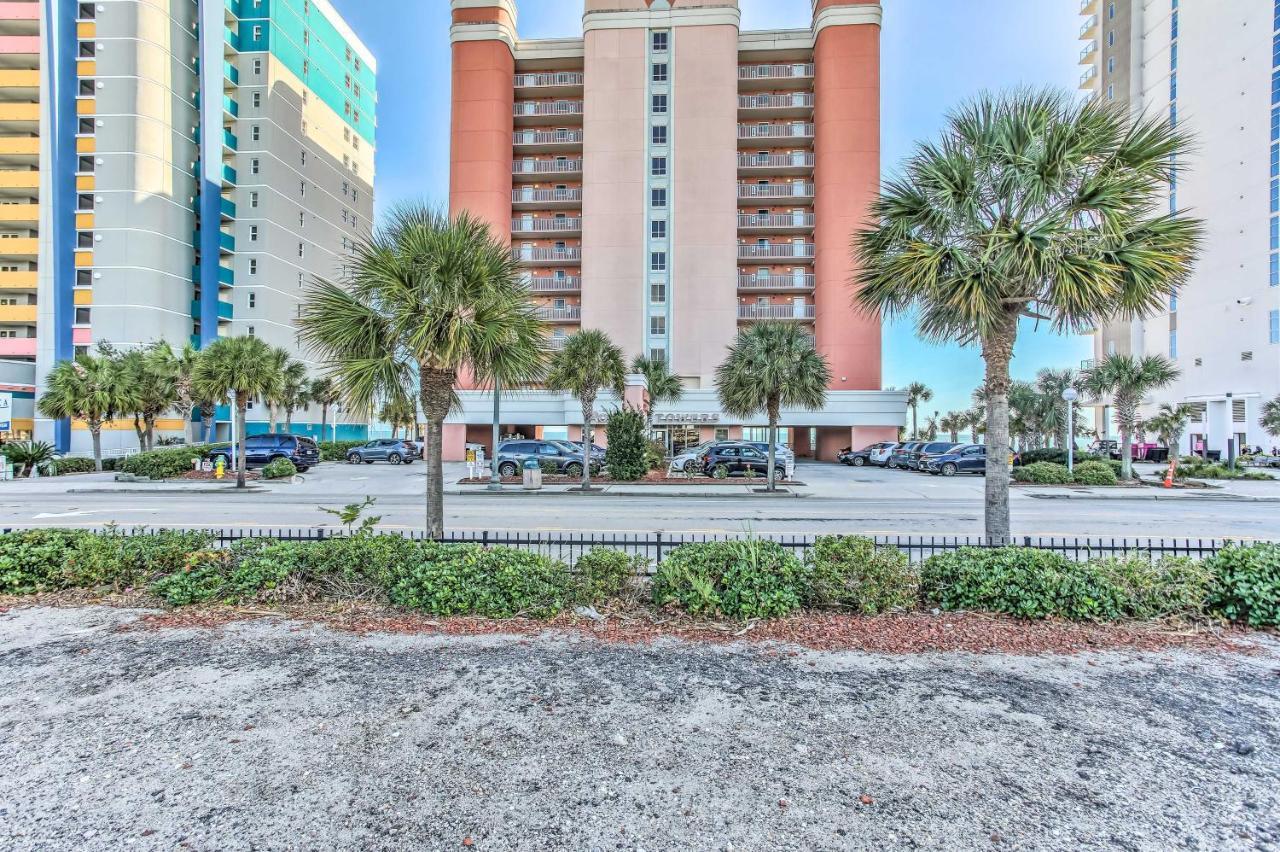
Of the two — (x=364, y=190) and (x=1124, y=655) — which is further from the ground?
(x=364, y=190)

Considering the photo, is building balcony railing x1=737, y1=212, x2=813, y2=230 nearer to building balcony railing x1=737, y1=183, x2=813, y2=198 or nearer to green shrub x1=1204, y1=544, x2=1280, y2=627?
building balcony railing x1=737, y1=183, x2=813, y2=198

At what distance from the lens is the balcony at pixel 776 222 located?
1549 inches

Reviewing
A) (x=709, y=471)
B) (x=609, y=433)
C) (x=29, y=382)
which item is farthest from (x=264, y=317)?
(x=709, y=471)

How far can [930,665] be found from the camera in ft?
15.2

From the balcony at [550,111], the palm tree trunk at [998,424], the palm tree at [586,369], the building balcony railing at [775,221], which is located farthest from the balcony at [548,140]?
the palm tree trunk at [998,424]

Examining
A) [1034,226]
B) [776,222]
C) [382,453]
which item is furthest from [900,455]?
[382,453]

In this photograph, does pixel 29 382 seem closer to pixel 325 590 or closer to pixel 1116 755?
pixel 325 590

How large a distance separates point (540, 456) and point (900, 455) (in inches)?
785

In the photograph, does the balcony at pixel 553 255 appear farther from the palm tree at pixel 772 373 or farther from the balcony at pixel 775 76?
the palm tree at pixel 772 373

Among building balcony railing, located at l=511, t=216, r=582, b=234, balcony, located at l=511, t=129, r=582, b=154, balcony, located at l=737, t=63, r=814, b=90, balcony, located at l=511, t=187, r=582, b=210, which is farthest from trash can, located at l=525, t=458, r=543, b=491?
balcony, located at l=737, t=63, r=814, b=90

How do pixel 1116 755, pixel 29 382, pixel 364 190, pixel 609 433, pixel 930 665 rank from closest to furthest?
pixel 1116 755 → pixel 930 665 → pixel 609 433 → pixel 29 382 → pixel 364 190

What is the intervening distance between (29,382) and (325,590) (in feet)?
164

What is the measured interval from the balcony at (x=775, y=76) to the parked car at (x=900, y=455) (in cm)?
2629

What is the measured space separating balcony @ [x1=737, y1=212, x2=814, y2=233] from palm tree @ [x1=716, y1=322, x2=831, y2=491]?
21.2 meters
